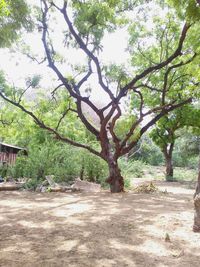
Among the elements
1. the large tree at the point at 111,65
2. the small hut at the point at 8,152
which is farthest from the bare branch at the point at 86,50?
the small hut at the point at 8,152

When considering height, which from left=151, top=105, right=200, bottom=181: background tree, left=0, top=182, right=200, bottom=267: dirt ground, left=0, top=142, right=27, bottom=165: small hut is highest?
left=151, top=105, right=200, bottom=181: background tree

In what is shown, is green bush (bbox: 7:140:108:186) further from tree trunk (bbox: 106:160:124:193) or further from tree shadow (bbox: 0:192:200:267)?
tree shadow (bbox: 0:192:200:267)

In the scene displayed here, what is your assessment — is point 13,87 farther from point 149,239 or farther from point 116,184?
point 149,239

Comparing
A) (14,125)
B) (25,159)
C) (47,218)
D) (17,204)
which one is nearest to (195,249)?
(47,218)

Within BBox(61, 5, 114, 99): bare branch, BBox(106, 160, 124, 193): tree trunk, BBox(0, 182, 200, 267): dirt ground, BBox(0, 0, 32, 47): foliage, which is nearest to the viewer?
BBox(0, 182, 200, 267): dirt ground

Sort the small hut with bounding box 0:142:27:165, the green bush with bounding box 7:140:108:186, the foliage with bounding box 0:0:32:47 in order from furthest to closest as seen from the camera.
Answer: the small hut with bounding box 0:142:27:165 → the green bush with bounding box 7:140:108:186 → the foliage with bounding box 0:0:32:47

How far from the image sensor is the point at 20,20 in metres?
8.14

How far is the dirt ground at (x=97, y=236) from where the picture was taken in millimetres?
3572

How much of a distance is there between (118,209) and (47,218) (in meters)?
1.54

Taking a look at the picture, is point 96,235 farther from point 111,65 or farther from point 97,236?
point 111,65

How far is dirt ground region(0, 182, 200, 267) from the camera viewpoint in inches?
141

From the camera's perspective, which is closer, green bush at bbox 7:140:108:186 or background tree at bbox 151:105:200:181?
green bush at bbox 7:140:108:186

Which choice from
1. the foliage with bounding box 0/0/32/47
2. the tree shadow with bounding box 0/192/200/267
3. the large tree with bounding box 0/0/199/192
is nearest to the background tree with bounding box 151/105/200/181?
the large tree with bounding box 0/0/199/192

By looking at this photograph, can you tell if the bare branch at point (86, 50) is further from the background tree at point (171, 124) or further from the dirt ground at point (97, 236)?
the background tree at point (171, 124)
